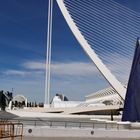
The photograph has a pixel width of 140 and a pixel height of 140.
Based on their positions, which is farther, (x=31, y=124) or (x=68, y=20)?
(x=68, y=20)

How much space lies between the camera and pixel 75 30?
52.5 meters

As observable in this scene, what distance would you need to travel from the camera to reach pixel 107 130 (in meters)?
30.3

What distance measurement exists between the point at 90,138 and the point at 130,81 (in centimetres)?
2287

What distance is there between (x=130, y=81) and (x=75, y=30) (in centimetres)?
916

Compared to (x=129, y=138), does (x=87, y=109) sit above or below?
above

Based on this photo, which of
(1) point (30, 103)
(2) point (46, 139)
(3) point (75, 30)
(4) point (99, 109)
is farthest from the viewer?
(1) point (30, 103)

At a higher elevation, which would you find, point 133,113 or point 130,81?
point 130,81

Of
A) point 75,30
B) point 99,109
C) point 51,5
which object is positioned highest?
point 51,5

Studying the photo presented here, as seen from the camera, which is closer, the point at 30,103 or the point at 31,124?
the point at 31,124

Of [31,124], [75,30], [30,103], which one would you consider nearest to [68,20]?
[75,30]

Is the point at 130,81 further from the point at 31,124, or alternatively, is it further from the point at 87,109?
the point at 87,109

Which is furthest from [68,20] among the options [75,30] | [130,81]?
[130,81]

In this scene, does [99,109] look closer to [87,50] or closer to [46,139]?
[87,50]

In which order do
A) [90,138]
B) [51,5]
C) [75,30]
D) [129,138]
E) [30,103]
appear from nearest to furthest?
[90,138] < [129,138] < [75,30] < [51,5] < [30,103]
